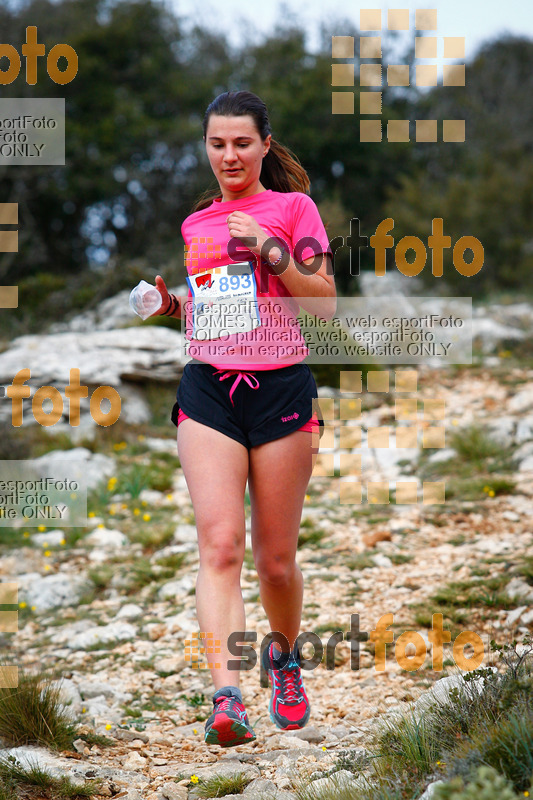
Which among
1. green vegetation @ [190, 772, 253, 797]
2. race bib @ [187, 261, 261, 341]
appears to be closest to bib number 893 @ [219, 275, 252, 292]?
race bib @ [187, 261, 261, 341]

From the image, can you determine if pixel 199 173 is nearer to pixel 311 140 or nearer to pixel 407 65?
pixel 311 140

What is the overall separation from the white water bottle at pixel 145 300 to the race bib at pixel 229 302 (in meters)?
0.19

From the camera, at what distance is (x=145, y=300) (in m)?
2.48

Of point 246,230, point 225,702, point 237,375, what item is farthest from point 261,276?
point 225,702

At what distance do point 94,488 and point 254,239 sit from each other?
392 centimetres

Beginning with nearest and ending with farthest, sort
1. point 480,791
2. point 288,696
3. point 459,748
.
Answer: point 480,791 < point 459,748 < point 288,696

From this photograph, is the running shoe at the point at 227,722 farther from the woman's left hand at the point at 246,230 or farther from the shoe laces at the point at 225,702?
the woman's left hand at the point at 246,230

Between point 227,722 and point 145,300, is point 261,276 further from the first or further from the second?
point 227,722

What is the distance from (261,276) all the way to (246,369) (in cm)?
30

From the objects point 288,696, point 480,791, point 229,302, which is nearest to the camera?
point 480,791

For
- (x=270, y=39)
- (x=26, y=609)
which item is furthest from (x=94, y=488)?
(x=270, y=39)

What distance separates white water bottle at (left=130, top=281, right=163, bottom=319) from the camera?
8.07ft

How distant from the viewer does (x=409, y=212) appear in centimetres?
1398

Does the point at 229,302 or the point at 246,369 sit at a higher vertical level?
the point at 229,302
